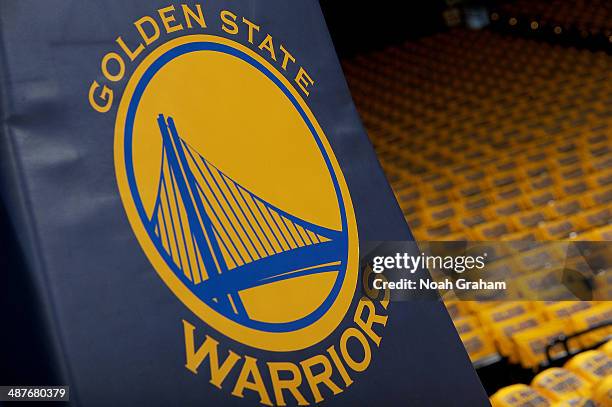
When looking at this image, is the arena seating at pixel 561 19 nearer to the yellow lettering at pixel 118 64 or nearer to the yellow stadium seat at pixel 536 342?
the yellow stadium seat at pixel 536 342

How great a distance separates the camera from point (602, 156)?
3.97 metres

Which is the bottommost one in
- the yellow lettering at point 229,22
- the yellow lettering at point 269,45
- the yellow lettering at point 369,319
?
the yellow lettering at point 369,319

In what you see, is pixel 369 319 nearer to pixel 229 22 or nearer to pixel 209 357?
pixel 209 357

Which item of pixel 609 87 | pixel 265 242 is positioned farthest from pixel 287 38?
pixel 609 87

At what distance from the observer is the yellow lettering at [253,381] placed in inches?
24.4

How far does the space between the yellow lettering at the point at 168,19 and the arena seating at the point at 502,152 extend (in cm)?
132

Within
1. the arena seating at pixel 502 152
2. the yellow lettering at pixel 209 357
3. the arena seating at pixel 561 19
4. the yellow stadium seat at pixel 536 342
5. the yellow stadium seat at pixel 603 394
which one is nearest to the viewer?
the yellow lettering at pixel 209 357

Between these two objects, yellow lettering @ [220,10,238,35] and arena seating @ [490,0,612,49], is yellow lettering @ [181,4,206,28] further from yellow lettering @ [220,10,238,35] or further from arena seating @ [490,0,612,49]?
arena seating @ [490,0,612,49]

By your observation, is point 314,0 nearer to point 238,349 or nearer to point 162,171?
point 162,171

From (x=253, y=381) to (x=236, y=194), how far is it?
0.19 m

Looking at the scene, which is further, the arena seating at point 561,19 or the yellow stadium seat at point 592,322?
the arena seating at point 561,19

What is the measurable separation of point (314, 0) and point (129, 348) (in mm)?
499

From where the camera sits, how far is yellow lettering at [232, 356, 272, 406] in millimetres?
619

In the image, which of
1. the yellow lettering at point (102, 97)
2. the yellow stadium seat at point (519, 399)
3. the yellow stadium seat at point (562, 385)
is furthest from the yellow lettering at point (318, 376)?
the yellow stadium seat at point (562, 385)
